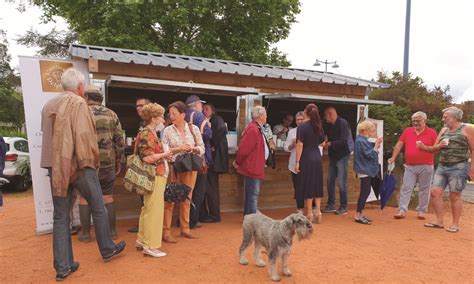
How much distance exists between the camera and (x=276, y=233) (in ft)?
12.5

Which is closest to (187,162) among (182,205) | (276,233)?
(182,205)

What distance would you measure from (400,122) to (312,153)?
6.34 m

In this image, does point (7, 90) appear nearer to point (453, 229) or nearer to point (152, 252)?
point (152, 252)

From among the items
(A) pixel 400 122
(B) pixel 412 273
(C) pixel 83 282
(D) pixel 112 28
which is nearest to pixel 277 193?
(B) pixel 412 273

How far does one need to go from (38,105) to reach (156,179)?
7.27 feet

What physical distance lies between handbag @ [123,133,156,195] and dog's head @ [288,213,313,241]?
5.24 ft

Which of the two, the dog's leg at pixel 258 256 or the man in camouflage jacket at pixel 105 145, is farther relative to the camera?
the man in camouflage jacket at pixel 105 145

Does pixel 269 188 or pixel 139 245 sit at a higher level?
pixel 269 188

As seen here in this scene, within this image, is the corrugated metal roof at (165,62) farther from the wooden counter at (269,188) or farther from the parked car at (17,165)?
the parked car at (17,165)

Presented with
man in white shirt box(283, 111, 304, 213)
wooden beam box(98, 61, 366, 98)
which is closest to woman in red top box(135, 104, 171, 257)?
wooden beam box(98, 61, 366, 98)

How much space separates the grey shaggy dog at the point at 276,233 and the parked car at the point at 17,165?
8.62 meters

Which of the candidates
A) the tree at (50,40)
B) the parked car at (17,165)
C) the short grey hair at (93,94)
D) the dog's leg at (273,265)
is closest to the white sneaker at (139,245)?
the dog's leg at (273,265)

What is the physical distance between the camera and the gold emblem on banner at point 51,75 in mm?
5316

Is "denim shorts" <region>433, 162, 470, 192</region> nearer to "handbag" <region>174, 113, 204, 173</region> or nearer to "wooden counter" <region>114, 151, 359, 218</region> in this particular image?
"wooden counter" <region>114, 151, 359, 218</region>
